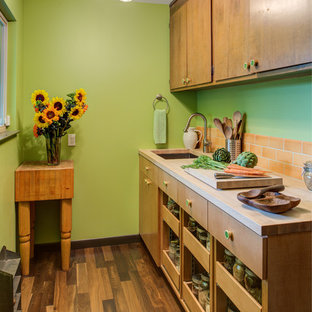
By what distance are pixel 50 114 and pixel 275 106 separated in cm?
170

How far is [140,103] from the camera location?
10.8 ft

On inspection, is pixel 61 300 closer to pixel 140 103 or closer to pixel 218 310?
pixel 218 310

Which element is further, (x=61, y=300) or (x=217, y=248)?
(x=61, y=300)

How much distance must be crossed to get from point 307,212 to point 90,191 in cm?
230

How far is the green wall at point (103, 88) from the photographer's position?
3012mm

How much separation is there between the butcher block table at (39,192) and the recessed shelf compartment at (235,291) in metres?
1.55

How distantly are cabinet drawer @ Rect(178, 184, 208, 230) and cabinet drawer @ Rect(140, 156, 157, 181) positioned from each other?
0.67 metres

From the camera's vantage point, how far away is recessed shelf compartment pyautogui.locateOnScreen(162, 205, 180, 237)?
215 cm

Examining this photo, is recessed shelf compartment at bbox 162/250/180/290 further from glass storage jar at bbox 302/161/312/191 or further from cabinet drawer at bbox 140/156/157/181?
glass storage jar at bbox 302/161/312/191

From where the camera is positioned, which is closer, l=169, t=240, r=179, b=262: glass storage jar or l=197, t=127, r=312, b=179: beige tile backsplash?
l=197, t=127, r=312, b=179: beige tile backsplash

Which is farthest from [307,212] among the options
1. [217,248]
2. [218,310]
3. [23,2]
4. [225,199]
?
[23,2]

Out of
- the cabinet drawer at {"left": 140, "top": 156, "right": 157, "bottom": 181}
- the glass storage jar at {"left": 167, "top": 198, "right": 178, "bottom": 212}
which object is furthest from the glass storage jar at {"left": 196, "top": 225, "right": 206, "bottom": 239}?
the cabinet drawer at {"left": 140, "top": 156, "right": 157, "bottom": 181}

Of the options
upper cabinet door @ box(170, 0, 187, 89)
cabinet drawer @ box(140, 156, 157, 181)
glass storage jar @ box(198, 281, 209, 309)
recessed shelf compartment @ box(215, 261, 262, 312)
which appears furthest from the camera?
upper cabinet door @ box(170, 0, 187, 89)

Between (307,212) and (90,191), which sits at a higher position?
(307,212)
